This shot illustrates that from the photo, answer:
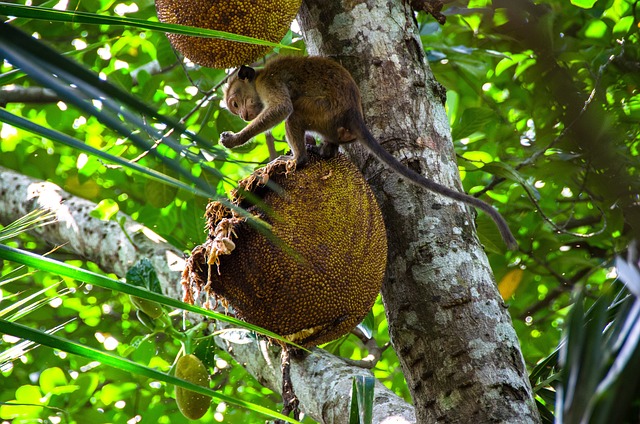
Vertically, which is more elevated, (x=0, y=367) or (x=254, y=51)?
(x=254, y=51)

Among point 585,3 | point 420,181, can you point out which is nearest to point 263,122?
point 420,181

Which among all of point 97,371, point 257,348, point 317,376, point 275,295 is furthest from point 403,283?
point 97,371

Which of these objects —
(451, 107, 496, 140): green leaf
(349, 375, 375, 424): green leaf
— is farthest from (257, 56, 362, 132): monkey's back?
(451, 107, 496, 140): green leaf

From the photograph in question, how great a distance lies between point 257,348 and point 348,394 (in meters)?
0.66

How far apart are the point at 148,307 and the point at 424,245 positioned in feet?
3.85

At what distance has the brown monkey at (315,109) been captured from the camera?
1945mm

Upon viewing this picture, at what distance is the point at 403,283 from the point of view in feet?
6.29

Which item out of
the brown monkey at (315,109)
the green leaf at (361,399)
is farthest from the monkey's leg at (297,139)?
the green leaf at (361,399)

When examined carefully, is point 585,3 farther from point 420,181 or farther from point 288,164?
point 288,164

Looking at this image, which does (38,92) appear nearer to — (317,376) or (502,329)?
(317,376)

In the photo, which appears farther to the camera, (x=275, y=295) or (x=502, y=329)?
(x=502, y=329)

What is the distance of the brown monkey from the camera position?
6.38ft

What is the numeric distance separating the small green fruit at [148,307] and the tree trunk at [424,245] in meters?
0.97

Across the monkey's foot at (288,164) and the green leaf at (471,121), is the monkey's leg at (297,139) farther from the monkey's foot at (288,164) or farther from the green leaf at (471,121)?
the green leaf at (471,121)
